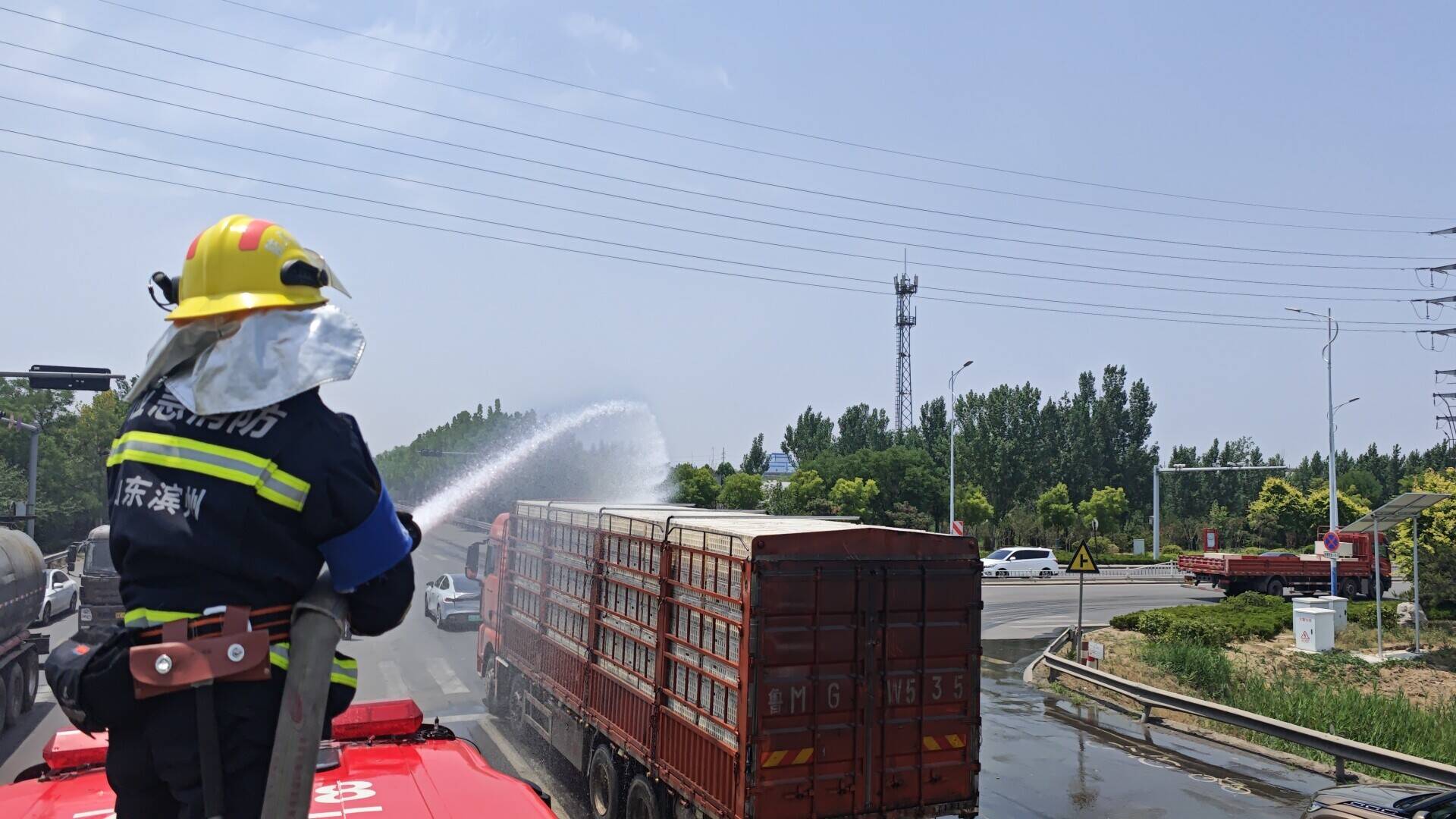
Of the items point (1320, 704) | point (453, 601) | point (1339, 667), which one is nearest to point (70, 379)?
point (453, 601)

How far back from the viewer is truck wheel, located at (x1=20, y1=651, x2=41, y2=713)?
13.3m

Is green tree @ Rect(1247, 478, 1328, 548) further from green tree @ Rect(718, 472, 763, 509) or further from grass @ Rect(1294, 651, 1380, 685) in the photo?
grass @ Rect(1294, 651, 1380, 685)

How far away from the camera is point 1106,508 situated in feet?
195

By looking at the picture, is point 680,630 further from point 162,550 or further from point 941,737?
point 162,550

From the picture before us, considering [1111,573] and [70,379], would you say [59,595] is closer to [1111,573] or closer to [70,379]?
[70,379]

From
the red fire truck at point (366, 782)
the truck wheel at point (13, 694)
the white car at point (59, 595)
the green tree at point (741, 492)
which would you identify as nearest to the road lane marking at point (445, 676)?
the truck wheel at point (13, 694)

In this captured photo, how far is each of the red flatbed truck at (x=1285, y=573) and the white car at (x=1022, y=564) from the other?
650cm

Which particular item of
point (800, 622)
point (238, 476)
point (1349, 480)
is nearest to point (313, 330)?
point (238, 476)

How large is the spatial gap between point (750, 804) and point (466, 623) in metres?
16.5

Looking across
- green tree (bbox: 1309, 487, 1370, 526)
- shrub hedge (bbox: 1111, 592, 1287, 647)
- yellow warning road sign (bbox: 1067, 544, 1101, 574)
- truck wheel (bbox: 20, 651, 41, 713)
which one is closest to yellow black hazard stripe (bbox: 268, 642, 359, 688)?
truck wheel (bbox: 20, 651, 41, 713)

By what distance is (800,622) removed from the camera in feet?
25.0

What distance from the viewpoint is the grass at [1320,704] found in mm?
15172

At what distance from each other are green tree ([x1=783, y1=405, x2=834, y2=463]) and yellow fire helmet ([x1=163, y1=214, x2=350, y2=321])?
74273mm

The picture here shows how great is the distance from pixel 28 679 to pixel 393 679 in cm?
493
